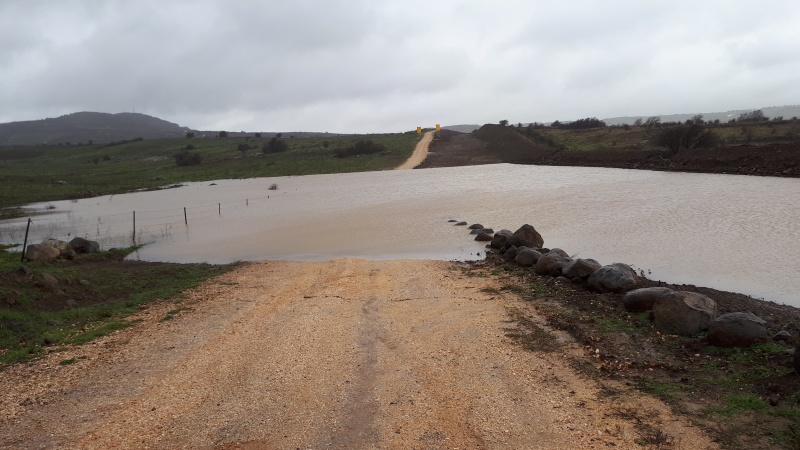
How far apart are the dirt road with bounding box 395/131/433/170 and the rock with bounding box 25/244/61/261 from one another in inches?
1748

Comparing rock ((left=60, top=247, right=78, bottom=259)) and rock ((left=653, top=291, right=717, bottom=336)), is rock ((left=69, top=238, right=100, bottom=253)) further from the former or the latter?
rock ((left=653, top=291, right=717, bottom=336))

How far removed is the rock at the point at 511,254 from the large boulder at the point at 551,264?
64.7 inches

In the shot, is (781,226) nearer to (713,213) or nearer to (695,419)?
(713,213)

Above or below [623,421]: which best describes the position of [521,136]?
above

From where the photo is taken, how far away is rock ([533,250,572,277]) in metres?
12.9

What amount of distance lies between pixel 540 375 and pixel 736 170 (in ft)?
117

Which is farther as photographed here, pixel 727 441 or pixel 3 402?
pixel 3 402

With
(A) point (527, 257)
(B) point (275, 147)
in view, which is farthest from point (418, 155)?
(A) point (527, 257)

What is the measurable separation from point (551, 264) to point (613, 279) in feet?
7.66

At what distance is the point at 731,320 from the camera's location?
777cm

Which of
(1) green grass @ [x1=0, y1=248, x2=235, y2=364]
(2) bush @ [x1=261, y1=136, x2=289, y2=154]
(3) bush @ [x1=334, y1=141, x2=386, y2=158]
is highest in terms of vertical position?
(2) bush @ [x1=261, y1=136, x2=289, y2=154]

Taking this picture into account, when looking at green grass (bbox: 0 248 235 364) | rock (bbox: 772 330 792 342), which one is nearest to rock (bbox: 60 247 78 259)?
green grass (bbox: 0 248 235 364)

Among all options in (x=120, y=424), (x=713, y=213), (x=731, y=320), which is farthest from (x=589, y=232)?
(x=120, y=424)

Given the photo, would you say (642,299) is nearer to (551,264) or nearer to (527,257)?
(551,264)
